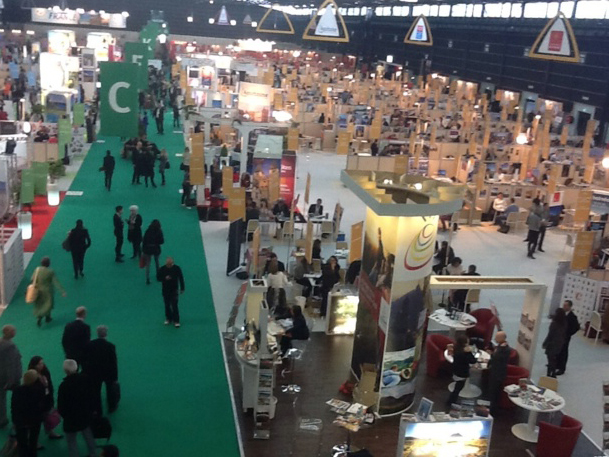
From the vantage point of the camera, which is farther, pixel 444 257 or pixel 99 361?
pixel 444 257

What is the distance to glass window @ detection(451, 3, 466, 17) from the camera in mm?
38094

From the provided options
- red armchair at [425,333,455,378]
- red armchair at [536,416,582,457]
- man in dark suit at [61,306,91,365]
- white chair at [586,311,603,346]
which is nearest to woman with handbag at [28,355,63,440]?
man in dark suit at [61,306,91,365]

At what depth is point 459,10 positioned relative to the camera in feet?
126

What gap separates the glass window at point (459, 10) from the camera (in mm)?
38094

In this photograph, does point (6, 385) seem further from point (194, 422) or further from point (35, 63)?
point (35, 63)

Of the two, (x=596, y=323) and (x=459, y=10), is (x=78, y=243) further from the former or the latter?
(x=459, y=10)

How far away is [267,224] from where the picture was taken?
14.7 metres

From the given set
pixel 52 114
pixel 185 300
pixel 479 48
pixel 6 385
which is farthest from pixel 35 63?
pixel 6 385

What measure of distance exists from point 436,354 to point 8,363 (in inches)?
194

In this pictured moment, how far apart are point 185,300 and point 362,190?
4348 millimetres

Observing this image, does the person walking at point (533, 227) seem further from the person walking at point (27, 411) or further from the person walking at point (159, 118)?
the person walking at point (159, 118)

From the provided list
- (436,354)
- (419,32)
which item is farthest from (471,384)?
(419,32)

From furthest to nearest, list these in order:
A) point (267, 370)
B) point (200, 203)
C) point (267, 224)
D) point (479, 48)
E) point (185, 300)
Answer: point (479, 48)
point (200, 203)
point (267, 224)
point (185, 300)
point (267, 370)

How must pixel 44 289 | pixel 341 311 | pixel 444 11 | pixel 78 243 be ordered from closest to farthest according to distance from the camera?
pixel 44 289, pixel 341 311, pixel 78 243, pixel 444 11
